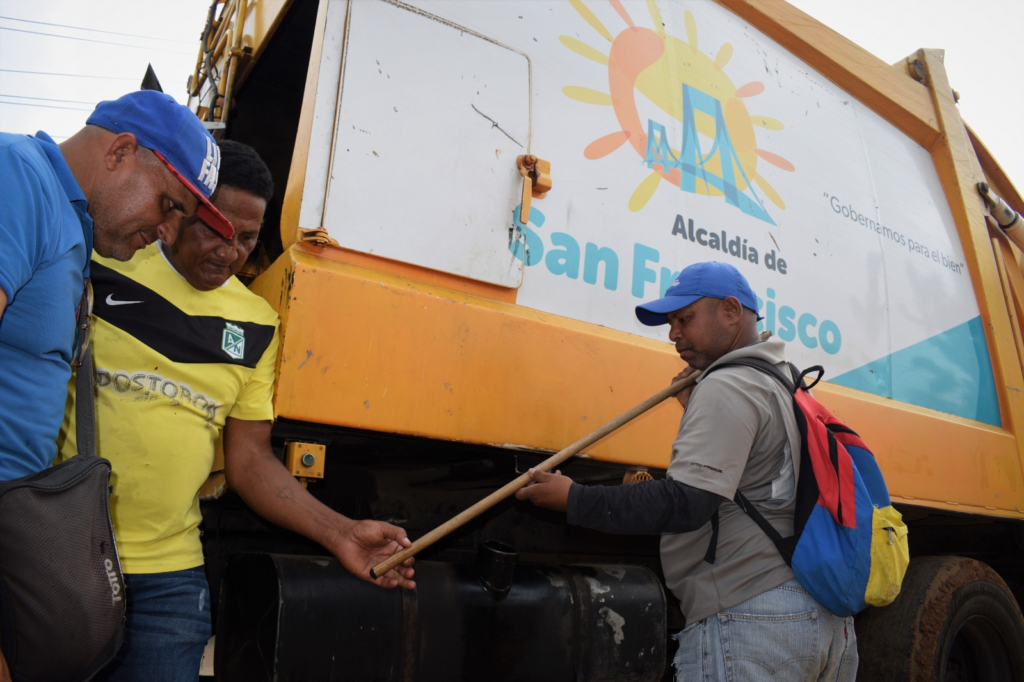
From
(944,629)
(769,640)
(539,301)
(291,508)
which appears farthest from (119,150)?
(944,629)

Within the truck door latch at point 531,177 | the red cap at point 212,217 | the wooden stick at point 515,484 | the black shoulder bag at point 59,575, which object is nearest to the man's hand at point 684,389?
the wooden stick at point 515,484

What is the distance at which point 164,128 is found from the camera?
3.79 feet

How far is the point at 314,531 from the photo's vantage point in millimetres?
1574

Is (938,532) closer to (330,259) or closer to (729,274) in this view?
(729,274)

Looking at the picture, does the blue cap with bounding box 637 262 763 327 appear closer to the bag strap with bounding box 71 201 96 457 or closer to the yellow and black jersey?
the yellow and black jersey

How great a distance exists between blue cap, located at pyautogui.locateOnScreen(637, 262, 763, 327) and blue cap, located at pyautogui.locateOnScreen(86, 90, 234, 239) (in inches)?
43.4

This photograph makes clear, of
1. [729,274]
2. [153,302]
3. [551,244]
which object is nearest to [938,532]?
[729,274]

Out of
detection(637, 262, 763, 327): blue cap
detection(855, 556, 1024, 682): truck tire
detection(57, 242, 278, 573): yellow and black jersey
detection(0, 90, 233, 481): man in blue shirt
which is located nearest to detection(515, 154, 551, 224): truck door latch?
detection(637, 262, 763, 327): blue cap

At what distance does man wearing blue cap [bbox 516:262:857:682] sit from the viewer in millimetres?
1533

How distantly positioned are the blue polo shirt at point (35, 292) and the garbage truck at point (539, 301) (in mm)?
473

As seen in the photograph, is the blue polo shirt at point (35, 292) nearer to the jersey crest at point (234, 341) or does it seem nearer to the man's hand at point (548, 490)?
the jersey crest at point (234, 341)

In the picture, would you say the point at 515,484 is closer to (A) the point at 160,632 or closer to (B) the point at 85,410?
(A) the point at 160,632

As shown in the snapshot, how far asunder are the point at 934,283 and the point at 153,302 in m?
3.10

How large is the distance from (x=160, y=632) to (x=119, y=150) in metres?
0.89
